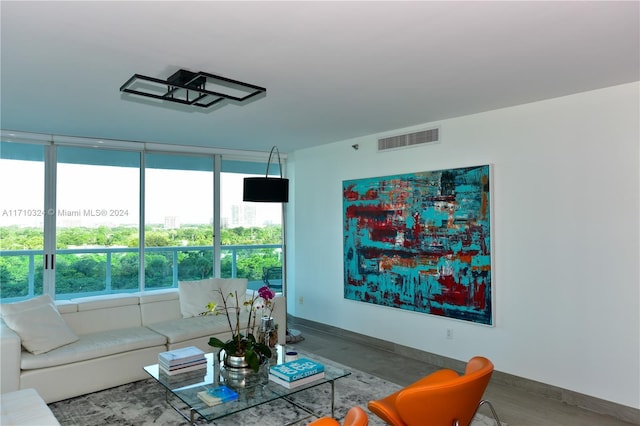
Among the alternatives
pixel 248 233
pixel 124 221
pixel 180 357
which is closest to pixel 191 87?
pixel 180 357

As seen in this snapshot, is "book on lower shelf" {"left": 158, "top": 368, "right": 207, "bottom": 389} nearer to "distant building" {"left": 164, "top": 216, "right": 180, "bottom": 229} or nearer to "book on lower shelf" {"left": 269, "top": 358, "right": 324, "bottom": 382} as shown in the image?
"book on lower shelf" {"left": 269, "top": 358, "right": 324, "bottom": 382}

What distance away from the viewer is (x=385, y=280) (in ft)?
16.4

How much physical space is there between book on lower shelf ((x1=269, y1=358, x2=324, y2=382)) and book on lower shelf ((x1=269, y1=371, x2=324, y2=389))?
0.01 m

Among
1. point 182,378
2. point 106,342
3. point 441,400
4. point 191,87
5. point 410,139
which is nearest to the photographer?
point 441,400

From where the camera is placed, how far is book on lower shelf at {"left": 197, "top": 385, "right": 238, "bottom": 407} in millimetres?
2695

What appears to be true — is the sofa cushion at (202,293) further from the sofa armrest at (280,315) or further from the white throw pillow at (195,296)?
the sofa armrest at (280,315)

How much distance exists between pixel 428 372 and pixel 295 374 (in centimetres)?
185

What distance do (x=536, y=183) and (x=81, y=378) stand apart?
421 centimetres

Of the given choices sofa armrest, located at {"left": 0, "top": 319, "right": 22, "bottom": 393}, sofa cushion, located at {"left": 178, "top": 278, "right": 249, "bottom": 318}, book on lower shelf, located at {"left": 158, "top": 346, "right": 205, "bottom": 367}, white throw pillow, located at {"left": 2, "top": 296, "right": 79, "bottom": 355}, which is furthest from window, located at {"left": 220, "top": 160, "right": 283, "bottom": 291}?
sofa armrest, located at {"left": 0, "top": 319, "right": 22, "bottom": 393}

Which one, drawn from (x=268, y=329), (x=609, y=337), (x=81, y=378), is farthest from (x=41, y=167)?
(x=609, y=337)

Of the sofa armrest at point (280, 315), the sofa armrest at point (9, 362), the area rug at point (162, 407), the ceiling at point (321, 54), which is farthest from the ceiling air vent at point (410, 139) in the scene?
the sofa armrest at point (9, 362)

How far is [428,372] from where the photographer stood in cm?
428

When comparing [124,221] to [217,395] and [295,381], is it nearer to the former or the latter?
[217,395]

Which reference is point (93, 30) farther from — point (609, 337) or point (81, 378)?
point (609, 337)
